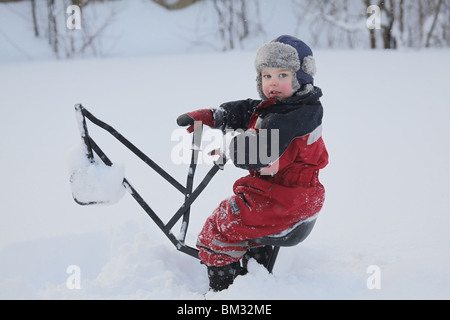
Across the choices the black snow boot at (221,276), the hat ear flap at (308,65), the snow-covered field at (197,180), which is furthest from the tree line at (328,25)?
the black snow boot at (221,276)

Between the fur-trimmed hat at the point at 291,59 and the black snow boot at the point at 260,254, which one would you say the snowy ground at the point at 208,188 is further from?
the fur-trimmed hat at the point at 291,59

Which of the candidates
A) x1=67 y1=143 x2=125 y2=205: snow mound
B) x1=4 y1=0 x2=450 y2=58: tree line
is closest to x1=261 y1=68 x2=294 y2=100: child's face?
x1=67 y1=143 x2=125 y2=205: snow mound

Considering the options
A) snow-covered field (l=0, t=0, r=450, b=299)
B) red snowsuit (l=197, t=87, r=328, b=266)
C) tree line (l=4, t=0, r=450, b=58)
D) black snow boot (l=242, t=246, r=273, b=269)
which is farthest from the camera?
tree line (l=4, t=0, r=450, b=58)

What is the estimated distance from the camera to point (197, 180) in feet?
9.03

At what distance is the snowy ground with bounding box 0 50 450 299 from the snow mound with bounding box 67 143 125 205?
34 centimetres

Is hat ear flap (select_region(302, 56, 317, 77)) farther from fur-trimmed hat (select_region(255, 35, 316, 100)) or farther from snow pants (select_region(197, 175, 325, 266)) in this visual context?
snow pants (select_region(197, 175, 325, 266))

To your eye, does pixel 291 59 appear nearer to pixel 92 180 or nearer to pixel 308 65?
pixel 308 65

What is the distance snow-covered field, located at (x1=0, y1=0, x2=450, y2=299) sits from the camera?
5.36 ft

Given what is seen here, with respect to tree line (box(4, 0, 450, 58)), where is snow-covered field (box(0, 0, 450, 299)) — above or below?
below

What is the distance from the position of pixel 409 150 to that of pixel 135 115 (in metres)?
2.07

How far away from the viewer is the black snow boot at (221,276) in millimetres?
1571

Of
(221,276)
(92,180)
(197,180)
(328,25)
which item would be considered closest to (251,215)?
(221,276)

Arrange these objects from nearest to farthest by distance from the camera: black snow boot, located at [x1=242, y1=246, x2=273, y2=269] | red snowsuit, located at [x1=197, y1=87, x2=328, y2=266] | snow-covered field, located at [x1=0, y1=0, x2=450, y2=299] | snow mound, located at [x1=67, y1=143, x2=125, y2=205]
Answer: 1. red snowsuit, located at [x1=197, y1=87, x2=328, y2=266]
2. snow mound, located at [x1=67, y1=143, x2=125, y2=205]
3. snow-covered field, located at [x1=0, y1=0, x2=450, y2=299]
4. black snow boot, located at [x1=242, y1=246, x2=273, y2=269]
